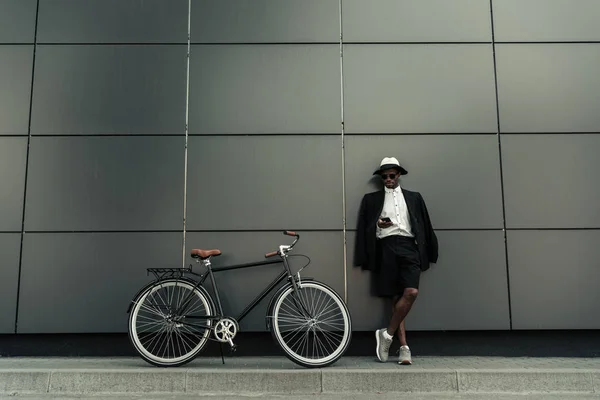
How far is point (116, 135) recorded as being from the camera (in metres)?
5.84

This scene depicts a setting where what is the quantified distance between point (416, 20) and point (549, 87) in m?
1.70

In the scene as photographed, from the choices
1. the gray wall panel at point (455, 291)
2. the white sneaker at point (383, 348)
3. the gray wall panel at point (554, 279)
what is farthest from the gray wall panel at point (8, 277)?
the gray wall panel at point (554, 279)

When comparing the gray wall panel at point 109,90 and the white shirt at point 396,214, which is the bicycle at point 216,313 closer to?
the white shirt at point 396,214

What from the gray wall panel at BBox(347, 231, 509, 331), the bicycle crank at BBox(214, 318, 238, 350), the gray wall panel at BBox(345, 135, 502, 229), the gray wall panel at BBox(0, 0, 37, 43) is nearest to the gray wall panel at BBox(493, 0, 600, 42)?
the gray wall panel at BBox(345, 135, 502, 229)

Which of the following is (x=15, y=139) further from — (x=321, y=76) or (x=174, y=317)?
(x=321, y=76)

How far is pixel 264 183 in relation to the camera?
580 centimetres

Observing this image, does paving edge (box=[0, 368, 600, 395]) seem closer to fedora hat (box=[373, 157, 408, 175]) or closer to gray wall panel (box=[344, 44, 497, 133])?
fedora hat (box=[373, 157, 408, 175])

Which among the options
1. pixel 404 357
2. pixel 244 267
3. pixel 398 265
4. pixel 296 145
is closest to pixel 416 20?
pixel 296 145

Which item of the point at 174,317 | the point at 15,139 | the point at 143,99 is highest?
the point at 143,99

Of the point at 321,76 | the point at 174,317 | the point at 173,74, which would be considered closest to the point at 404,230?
the point at 321,76

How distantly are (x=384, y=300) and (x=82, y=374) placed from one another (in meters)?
3.05

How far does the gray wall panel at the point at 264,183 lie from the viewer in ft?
18.8

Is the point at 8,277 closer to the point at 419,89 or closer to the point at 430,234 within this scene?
the point at 430,234

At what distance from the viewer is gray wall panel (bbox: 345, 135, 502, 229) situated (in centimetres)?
575
